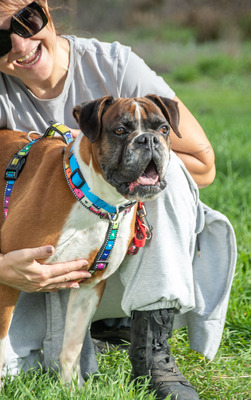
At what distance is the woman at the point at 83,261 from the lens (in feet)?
8.36

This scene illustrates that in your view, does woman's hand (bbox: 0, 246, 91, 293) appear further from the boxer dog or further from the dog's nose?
the dog's nose

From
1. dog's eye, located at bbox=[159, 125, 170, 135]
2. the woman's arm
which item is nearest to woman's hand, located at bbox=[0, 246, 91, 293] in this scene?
dog's eye, located at bbox=[159, 125, 170, 135]

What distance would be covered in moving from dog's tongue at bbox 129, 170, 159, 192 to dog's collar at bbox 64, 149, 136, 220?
6.8 inches

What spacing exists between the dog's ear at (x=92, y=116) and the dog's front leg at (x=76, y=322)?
2.35 feet

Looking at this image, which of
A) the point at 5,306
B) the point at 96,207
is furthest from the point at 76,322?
the point at 96,207

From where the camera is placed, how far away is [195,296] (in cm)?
279

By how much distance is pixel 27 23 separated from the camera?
9.13 ft

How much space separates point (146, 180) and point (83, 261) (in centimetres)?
42

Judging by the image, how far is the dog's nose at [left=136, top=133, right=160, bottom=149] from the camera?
7.48ft

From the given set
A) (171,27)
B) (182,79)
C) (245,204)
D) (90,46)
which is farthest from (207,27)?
(90,46)

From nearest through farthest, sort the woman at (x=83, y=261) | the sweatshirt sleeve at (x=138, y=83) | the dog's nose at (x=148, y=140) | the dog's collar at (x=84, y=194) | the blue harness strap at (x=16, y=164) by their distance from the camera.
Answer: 1. the dog's nose at (x=148, y=140)
2. the dog's collar at (x=84, y=194)
3. the woman at (x=83, y=261)
4. the blue harness strap at (x=16, y=164)
5. the sweatshirt sleeve at (x=138, y=83)

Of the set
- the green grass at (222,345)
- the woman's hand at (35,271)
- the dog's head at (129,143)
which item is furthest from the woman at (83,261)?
the dog's head at (129,143)

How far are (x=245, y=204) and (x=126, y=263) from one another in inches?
92.7

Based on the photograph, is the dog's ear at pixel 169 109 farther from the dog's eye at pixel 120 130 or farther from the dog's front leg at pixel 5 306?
the dog's front leg at pixel 5 306
